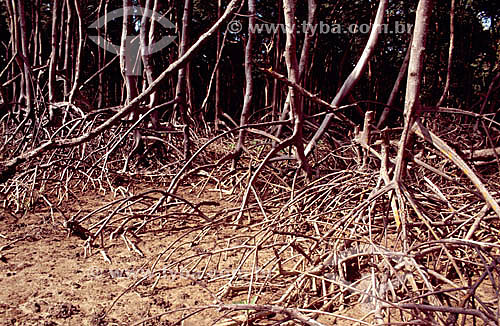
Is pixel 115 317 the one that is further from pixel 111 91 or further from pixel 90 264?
pixel 111 91

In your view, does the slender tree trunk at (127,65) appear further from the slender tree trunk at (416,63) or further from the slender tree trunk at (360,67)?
the slender tree trunk at (416,63)

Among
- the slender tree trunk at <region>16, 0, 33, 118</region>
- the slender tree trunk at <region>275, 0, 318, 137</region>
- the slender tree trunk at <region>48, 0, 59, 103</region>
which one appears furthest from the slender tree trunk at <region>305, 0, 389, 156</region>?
the slender tree trunk at <region>48, 0, 59, 103</region>

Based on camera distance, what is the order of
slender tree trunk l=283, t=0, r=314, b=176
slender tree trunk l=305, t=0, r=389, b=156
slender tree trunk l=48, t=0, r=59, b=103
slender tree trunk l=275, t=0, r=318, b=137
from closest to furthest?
slender tree trunk l=283, t=0, r=314, b=176
slender tree trunk l=305, t=0, r=389, b=156
slender tree trunk l=275, t=0, r=318, b=137
slender tree trunk l=48, t=0, r=59, b=103

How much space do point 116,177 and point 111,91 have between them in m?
7.18

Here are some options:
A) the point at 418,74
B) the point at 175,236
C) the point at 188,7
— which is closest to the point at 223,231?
the point at 175,236

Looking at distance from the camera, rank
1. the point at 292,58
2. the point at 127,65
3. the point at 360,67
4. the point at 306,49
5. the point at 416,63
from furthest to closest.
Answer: the point at 127,65, the point at 306,49, the point at 360,67, the point at 292,58, the point at 416,63

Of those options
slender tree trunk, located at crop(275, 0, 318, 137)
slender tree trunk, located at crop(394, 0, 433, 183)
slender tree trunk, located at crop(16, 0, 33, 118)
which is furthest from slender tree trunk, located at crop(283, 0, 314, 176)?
slender tree trunk, located at crop(16, 0, 33, 118)

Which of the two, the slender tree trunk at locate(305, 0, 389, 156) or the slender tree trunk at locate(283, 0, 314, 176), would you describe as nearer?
the slender tree trunk at locate(283, 0, 314, 176)

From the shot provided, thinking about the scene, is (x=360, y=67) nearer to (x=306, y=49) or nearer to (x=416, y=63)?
A: (x=306, y=49)

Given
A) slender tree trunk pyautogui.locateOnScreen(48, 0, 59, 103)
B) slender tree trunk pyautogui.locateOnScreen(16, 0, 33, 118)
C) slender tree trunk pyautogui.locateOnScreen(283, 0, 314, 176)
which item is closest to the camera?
slender tree trunk pyautogui.locateOnScreen(283, 0, 314, 176)

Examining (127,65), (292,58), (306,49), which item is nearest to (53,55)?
(127,65)

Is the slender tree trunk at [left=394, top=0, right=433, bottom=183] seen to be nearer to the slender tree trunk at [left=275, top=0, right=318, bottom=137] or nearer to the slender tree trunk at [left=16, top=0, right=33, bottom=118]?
the slender tree trunk at [left=275, top=0, right=318, bottom=137]

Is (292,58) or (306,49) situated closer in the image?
(292,58)

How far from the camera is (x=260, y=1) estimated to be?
23.0ft
